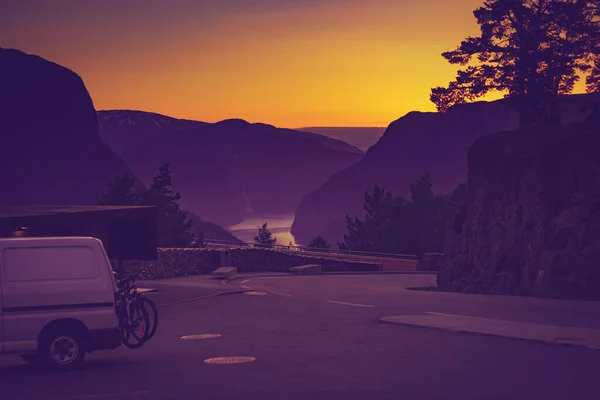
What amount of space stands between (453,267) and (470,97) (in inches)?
502

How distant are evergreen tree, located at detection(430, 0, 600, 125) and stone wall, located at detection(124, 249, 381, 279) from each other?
1504cm

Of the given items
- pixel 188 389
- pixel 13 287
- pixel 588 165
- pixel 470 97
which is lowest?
pixel 188 389

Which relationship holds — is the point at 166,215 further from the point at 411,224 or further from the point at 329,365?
the point at 329,365

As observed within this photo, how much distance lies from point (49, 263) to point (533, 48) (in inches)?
1459

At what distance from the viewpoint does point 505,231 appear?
34906mm

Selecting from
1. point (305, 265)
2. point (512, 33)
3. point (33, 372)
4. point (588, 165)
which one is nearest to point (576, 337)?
point (33, 372)

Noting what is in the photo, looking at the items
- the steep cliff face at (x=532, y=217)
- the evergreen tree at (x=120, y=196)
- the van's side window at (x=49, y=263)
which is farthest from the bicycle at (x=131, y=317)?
the evergreen tree at (x=120, y=196)

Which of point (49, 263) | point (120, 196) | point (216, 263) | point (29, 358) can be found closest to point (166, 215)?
point (120, 196)

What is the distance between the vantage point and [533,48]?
46.4 m

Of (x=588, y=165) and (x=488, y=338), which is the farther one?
(x=588, y=165)

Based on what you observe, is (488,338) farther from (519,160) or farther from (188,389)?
(519,160)

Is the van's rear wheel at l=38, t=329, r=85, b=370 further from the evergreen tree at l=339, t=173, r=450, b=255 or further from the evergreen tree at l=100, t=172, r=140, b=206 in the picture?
the evergreen tree at l=100, t=172, r=140, b=206

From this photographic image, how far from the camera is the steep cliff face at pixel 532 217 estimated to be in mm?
30156

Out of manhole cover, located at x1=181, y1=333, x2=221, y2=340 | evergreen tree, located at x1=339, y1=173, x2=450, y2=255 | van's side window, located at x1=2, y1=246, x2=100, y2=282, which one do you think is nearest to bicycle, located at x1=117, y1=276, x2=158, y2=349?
van's side window, located at x1=2, y1=246, x2=100, y2=282
